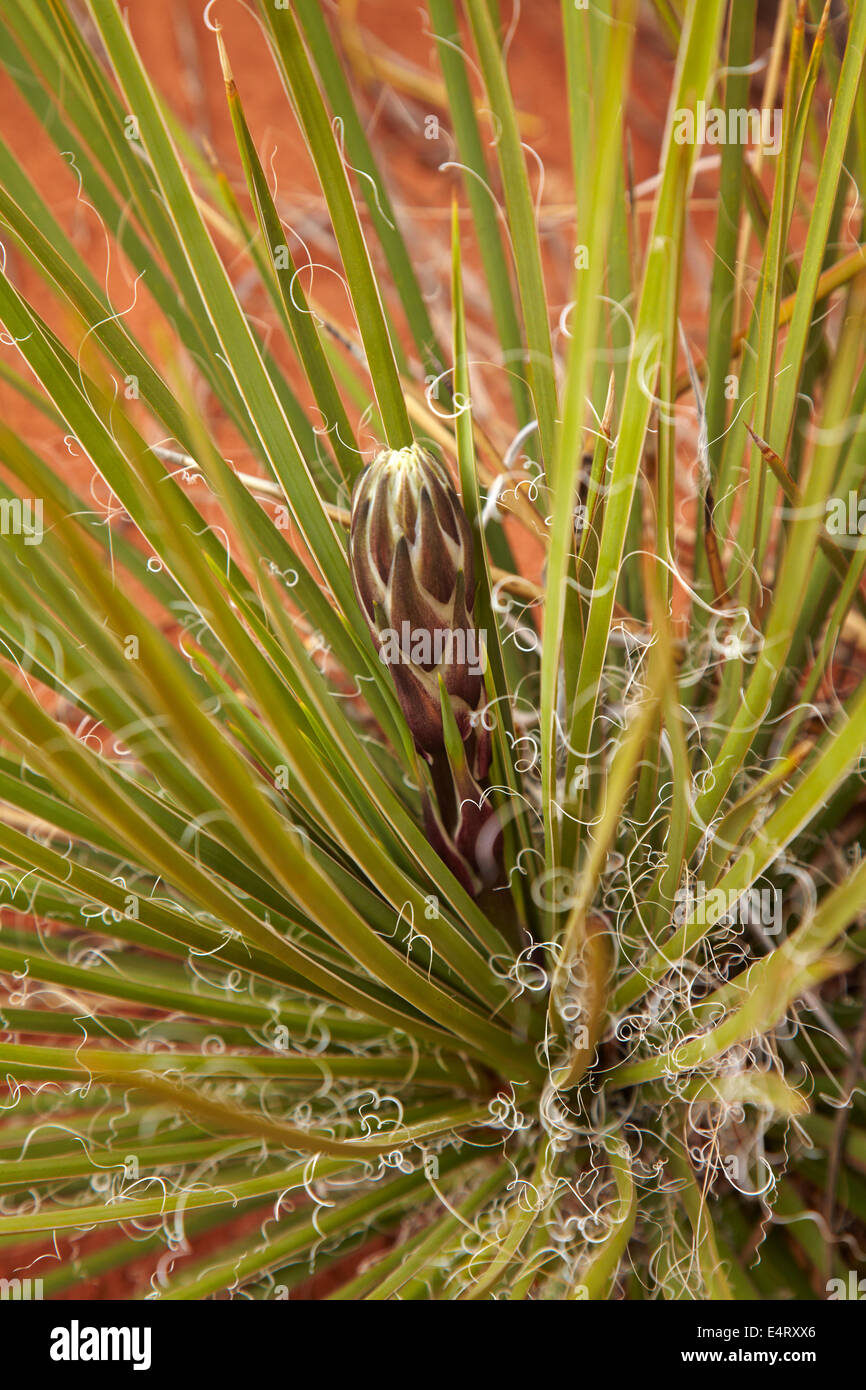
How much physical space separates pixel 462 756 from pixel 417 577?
0.08m

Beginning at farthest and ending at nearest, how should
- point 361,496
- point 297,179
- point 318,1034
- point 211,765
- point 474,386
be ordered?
point 297,179
point 474,386
point 318,1034
point 361,496
point 211,765

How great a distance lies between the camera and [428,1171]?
36 centimetres

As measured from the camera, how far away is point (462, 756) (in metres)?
0.33

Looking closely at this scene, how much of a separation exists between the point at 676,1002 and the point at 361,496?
0.25m

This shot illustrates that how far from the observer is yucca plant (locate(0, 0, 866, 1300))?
246 mm

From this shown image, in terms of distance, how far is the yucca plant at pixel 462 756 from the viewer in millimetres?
246

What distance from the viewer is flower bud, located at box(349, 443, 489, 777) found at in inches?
11.2

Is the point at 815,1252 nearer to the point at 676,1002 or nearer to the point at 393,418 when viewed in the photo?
the point at 676,1002

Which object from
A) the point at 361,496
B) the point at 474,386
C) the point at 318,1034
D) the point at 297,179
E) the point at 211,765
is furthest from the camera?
the point at 297,179

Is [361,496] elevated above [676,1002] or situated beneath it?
elevated above

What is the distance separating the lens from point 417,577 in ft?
0.95
